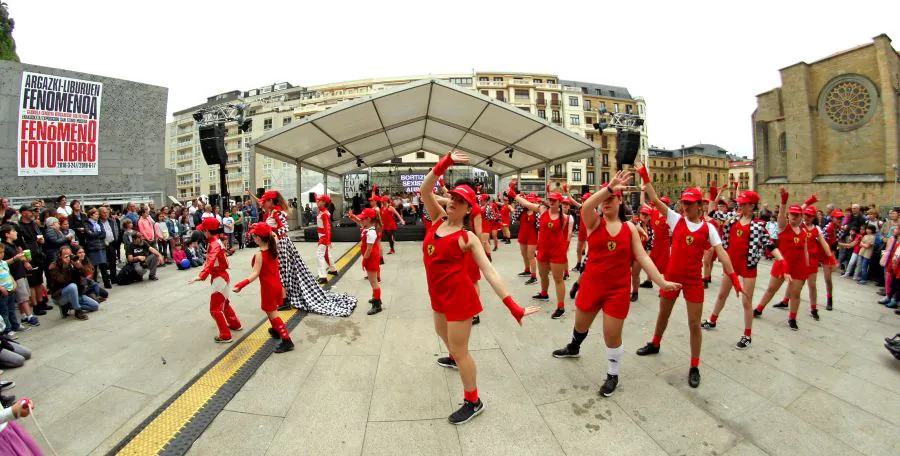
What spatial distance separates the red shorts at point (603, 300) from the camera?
342cm

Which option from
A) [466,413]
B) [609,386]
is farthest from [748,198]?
[466,413]

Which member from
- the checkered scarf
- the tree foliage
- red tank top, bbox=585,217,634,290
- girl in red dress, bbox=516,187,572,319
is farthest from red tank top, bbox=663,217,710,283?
Answer: the tree foliage

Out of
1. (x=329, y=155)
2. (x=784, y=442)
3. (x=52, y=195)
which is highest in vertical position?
(x=329, y=155)

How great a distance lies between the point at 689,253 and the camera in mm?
3865

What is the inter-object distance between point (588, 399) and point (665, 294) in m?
1.42

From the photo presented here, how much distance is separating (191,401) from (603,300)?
12.6 ft

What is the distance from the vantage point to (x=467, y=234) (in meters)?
3.06

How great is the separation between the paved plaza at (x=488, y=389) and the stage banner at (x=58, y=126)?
17226mm

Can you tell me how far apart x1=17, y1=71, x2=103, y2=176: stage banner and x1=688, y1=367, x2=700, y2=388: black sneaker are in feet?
82.0

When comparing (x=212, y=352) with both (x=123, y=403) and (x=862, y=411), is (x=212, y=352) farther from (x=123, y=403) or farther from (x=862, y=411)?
(x=862, y=411)

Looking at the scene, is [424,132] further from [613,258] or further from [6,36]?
[6,36]

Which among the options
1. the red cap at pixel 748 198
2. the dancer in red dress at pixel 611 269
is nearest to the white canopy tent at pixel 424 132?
the red cap at pixel 748 198

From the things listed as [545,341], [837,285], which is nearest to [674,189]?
[837,285]

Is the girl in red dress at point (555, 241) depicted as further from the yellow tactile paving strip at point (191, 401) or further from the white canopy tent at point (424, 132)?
the white canopy tent at point (424, 132)
